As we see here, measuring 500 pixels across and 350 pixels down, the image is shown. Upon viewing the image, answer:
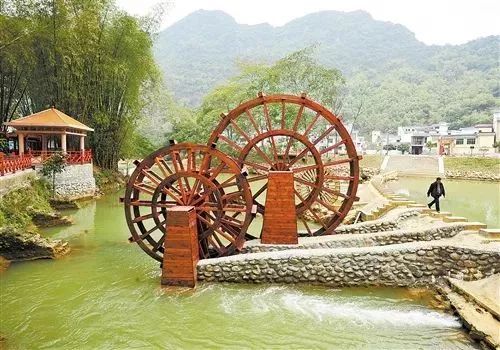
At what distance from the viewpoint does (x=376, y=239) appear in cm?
787

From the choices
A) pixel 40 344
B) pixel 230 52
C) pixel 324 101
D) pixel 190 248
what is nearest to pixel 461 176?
pixel 324 101

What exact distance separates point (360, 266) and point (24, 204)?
9.67 meters

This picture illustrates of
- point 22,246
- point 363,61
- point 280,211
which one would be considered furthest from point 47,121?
point 363,61

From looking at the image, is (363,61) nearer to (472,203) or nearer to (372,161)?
(372,161)

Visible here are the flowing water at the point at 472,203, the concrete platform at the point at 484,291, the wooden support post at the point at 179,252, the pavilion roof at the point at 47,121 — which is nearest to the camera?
the concrete platform at the point at 484,291

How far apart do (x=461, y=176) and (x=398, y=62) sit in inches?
3568

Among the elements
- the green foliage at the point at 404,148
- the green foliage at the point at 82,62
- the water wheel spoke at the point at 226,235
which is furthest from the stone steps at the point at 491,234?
the green foliage at the point at 404,148

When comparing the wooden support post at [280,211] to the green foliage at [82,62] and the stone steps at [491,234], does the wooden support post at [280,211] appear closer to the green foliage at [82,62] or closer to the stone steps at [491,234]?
the stone steps at [491,234]

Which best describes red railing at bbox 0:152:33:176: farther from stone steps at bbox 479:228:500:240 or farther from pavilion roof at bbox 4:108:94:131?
stone steps at bbox 479:228:500:240

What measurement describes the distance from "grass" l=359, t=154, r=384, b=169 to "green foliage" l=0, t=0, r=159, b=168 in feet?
70.5

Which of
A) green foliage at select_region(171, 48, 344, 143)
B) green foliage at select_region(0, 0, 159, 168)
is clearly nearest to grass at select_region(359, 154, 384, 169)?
green foliage at select_region(171, 48, 344, 143)

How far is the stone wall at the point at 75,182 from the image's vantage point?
1594cm

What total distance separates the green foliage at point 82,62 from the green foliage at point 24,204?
5.58m

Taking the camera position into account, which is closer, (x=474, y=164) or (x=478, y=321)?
(x=478, y=321)
